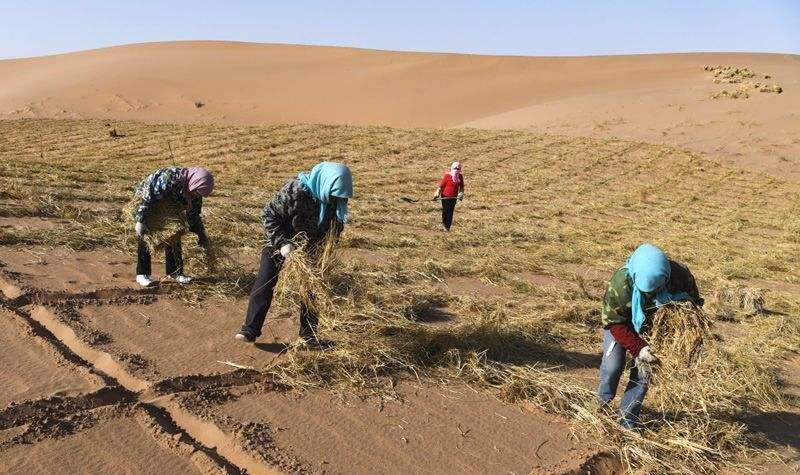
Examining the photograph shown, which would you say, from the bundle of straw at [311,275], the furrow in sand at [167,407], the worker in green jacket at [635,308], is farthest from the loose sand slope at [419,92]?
the furrow in sand at [167,407]

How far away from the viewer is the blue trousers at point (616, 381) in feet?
14.2

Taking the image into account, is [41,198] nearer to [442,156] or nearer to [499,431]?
[499,431]

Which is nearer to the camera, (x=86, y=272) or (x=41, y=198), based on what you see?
(x=86, y=272)

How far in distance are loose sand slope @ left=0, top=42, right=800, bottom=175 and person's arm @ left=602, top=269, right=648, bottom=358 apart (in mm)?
Answer: 19688

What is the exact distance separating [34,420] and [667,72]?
49.2m

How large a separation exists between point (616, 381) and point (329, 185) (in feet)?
7.29

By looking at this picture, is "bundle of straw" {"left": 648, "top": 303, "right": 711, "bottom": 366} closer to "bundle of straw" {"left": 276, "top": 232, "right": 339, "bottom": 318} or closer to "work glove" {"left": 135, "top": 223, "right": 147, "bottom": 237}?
"bundle of straw" {"left": 276, "top": 232, "right": 339, "bottom": 318}

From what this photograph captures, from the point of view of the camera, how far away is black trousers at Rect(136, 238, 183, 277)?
19.9 feet

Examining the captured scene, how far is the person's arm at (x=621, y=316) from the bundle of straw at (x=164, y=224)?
361 cm

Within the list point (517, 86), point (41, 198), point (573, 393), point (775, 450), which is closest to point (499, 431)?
point (573, 393)

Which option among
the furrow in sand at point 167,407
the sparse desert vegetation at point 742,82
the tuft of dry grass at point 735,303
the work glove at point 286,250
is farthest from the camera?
the sparse desert vegetation at point 742,82

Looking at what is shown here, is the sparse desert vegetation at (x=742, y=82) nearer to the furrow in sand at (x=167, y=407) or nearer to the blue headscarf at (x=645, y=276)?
the blue headscarf at (x=645, y=276)

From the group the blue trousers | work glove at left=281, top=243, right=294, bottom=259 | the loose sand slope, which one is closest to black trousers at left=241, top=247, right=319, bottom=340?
work glove at left=281, top=243, right=294, bottom=259

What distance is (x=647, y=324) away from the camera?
14.5 ft
